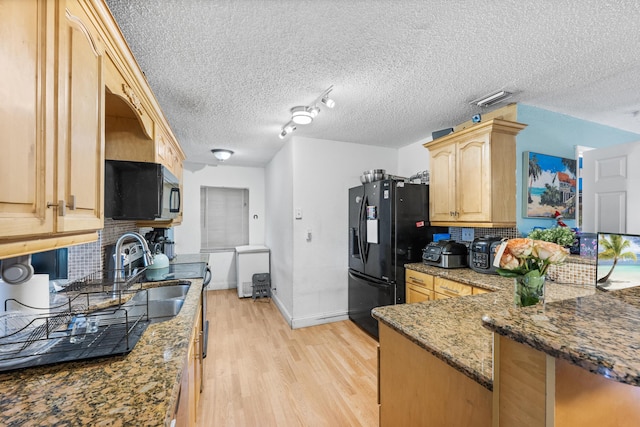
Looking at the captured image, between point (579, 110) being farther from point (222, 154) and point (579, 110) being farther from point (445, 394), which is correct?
point (222, 154)

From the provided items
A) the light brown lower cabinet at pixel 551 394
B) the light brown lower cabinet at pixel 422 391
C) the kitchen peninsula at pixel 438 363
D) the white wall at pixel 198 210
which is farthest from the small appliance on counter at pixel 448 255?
Answer: the white wall at pixel 198 210

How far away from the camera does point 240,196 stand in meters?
5.25

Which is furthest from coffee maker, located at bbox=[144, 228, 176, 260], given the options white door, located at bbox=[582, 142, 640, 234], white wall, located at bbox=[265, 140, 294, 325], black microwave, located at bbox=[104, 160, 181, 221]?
white door, located at bbox=[582, 142, 640, 234]

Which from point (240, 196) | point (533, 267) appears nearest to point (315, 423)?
point (533, 267)

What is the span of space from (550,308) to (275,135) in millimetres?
3066

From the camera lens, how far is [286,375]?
7.61 ft

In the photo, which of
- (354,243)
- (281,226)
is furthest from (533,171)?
(281,226)

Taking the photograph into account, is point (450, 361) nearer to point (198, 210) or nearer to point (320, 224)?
point (320, 224)

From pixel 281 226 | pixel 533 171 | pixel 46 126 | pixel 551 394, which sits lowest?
pixel 551 394

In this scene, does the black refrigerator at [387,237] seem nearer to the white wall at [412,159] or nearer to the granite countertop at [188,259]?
the white wall at [412,159]

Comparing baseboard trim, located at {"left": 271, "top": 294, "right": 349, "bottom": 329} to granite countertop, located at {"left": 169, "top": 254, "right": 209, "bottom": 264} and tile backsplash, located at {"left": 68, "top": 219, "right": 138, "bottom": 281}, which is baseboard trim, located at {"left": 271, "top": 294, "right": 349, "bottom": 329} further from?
tile backsplash, located at {"left": 68, "top": 219, "right": 138, "bottom": 281}

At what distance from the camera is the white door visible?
209 centimetres

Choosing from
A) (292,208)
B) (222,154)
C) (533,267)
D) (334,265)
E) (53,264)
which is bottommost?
(334,265)

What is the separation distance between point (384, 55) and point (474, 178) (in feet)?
4.69
